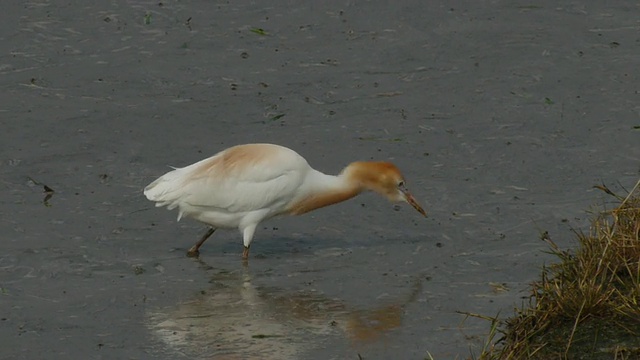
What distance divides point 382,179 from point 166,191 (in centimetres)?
177

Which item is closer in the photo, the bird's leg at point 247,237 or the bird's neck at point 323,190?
the bird's leg at point 247,237

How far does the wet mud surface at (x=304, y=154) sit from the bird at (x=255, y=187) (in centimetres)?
26

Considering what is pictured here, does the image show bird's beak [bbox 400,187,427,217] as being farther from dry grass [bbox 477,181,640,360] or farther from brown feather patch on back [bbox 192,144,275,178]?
dry grass [bbox 477,181,640,360]

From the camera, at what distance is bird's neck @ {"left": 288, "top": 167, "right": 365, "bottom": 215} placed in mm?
11305

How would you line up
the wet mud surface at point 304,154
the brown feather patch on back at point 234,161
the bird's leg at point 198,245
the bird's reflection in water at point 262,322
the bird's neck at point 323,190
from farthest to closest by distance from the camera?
the bird's neck at point 323,190 < the brown feather patch on back at point 234,161 < the bird's leg at point 198,245 < the wet mud surface at point 304,154 < the bird's reflection in water at point 262,322

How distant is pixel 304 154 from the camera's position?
1262cm

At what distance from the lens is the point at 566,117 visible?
13344 millimetres

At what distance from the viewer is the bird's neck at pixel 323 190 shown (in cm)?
1130

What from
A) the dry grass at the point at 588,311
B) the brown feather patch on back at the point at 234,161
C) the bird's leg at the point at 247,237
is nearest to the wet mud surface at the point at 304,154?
the bird's leg at the point at 247,237

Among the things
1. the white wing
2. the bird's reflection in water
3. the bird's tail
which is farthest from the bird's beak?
the bird's tail

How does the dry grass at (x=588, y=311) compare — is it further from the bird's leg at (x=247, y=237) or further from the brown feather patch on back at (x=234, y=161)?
the brown feather patch on back at (x=234, y=161)

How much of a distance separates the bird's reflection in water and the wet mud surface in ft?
0.08

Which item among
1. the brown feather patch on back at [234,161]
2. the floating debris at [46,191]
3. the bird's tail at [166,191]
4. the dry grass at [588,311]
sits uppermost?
the dry grass at [588,311]

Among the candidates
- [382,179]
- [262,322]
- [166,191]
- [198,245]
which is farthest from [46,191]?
[262,322]
